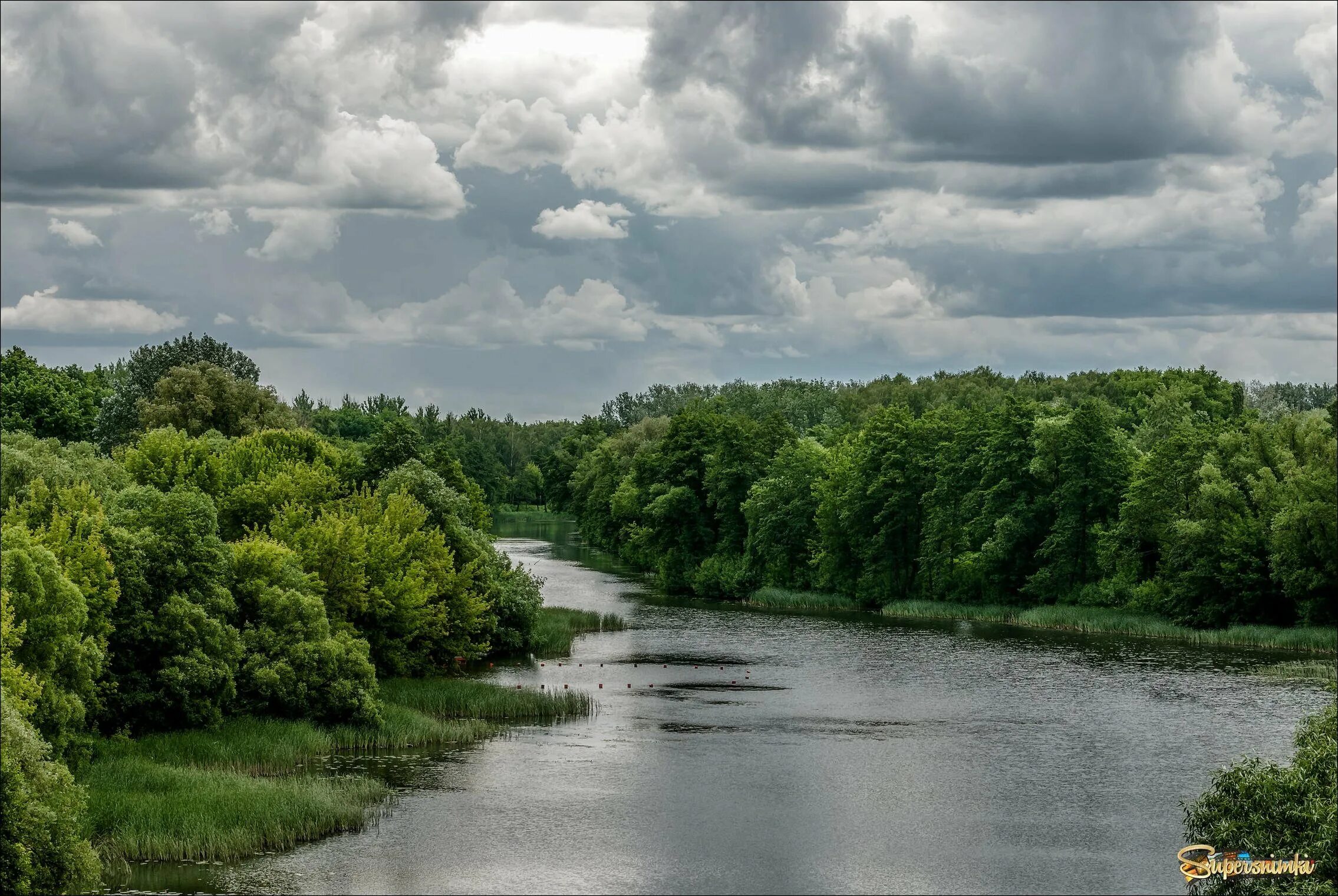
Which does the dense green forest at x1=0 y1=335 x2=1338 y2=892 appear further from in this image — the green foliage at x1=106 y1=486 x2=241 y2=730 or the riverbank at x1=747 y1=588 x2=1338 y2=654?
the riverbank at x1=747 y1=588 x2=1338 y2=654

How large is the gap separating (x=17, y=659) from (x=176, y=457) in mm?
39010

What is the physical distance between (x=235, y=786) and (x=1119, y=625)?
62.0 metres

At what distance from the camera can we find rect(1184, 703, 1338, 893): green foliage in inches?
1264

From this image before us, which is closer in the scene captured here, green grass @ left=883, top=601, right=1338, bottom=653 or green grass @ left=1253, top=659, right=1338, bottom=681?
green grass @ left=1253, top=659, right=1338, bottom=681

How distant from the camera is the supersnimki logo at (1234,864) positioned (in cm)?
3241

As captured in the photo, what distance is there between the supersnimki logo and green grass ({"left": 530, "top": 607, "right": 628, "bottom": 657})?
4478cm

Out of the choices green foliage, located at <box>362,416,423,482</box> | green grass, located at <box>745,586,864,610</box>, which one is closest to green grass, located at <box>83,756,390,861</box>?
green foliage, located at <box>362,416,423,482</box>

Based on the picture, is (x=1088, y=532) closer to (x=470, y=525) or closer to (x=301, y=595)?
(x=470, y=525)

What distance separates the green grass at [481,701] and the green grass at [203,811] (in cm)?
1424

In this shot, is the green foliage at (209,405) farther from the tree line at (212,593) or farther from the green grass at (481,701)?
the green grass at (481,701)

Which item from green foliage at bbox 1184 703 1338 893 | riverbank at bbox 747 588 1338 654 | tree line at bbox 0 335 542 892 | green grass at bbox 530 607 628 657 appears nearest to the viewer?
green foliage at bbox 1184 703 1338 893

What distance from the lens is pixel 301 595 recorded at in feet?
178

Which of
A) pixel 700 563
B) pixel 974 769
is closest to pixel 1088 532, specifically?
pixel 700 563

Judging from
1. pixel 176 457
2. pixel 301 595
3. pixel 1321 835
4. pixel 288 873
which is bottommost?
pixel 288 873
